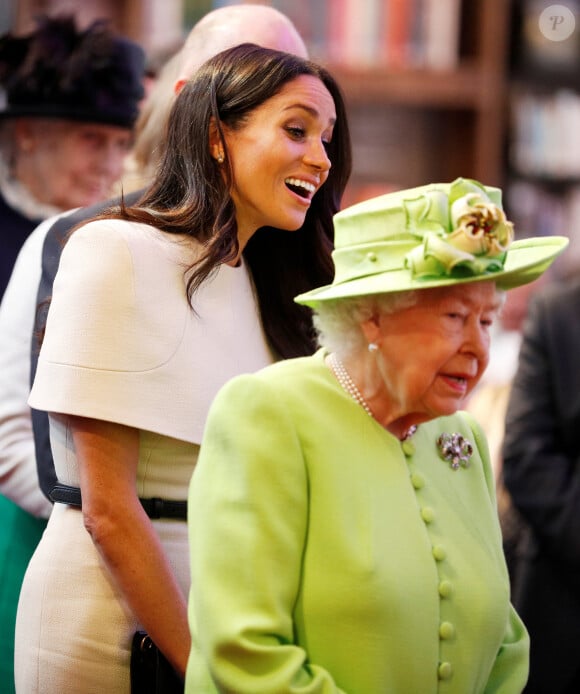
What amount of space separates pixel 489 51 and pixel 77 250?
3.71 meters

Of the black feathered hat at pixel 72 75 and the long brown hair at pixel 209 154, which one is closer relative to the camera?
the long brown hair at pixel 209 154

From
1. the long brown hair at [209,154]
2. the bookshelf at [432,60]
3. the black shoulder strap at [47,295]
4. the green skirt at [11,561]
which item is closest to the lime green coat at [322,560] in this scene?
the long brown hair at [209,154]

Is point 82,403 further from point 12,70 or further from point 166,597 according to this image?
point 12,70

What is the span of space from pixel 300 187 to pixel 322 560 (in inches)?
23.8

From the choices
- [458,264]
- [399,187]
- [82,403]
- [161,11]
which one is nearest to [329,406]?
[458,264]

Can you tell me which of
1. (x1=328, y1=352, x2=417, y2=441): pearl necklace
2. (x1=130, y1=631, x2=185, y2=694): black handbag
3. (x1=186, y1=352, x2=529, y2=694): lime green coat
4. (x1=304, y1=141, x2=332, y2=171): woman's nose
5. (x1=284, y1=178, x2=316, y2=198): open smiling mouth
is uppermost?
(x1=304, y1=141, x2=332, y2=171): woman's nose

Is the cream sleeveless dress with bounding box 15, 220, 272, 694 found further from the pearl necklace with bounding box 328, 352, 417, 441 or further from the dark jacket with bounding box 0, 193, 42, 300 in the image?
the dark jacket with bounding box 0, 193, 42, 300

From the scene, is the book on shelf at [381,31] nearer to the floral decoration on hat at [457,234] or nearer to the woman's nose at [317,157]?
the woman's nose at [317,157]

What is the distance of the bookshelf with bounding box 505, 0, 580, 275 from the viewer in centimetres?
536

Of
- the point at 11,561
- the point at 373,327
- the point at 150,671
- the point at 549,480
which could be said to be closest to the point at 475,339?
the point at 373,327

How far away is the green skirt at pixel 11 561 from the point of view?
2.07 meters

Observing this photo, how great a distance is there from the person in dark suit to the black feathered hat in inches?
42.3

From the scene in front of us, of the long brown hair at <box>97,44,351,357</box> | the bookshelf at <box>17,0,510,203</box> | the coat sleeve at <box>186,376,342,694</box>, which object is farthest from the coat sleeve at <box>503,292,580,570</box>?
the bookshelf at <box>17,0,510,203</box>

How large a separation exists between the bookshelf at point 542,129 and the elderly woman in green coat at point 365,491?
152 inches
